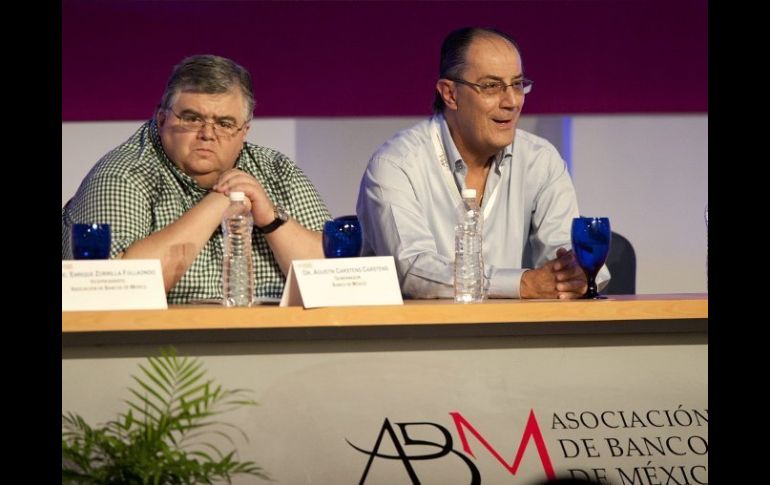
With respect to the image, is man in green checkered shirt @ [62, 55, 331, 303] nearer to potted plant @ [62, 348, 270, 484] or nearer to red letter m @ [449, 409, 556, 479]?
potted plant @ [62, 348, 270, 484]

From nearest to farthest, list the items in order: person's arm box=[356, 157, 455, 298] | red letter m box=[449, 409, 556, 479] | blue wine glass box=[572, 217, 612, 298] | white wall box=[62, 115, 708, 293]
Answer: red letter m box=[449, 409, 556, 479] → blue wine glass box=[572, 217, 612, 298] → person's arm box=[356, 157, 455, 298] → white wall box=[62, 115, 708, 293]

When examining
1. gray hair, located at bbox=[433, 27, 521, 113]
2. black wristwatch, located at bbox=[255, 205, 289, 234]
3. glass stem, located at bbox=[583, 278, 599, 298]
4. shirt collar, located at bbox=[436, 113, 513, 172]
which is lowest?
glass stem, located at bbox=[583, 278, 599, 298]

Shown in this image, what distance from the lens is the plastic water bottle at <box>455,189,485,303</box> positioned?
234cm

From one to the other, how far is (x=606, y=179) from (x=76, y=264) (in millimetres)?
3066

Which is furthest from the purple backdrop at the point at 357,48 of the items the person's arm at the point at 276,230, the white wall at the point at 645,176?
the person's arm at the point at 276,230

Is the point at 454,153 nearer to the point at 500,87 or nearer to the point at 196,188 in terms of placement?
the point at 500,87

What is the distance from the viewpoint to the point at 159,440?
167 cm

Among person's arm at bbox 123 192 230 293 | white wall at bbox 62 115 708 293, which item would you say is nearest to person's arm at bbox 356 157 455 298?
person's arm at bbox 123 192 230 293

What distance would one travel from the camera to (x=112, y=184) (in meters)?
2.70

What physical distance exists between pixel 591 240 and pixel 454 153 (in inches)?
35.3

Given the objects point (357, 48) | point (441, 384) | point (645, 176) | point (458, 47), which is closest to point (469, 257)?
point (441, 384)

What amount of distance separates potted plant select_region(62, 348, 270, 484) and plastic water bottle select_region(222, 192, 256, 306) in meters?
0.27

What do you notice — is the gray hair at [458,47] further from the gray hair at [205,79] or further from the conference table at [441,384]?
the conference table at [441,384]
